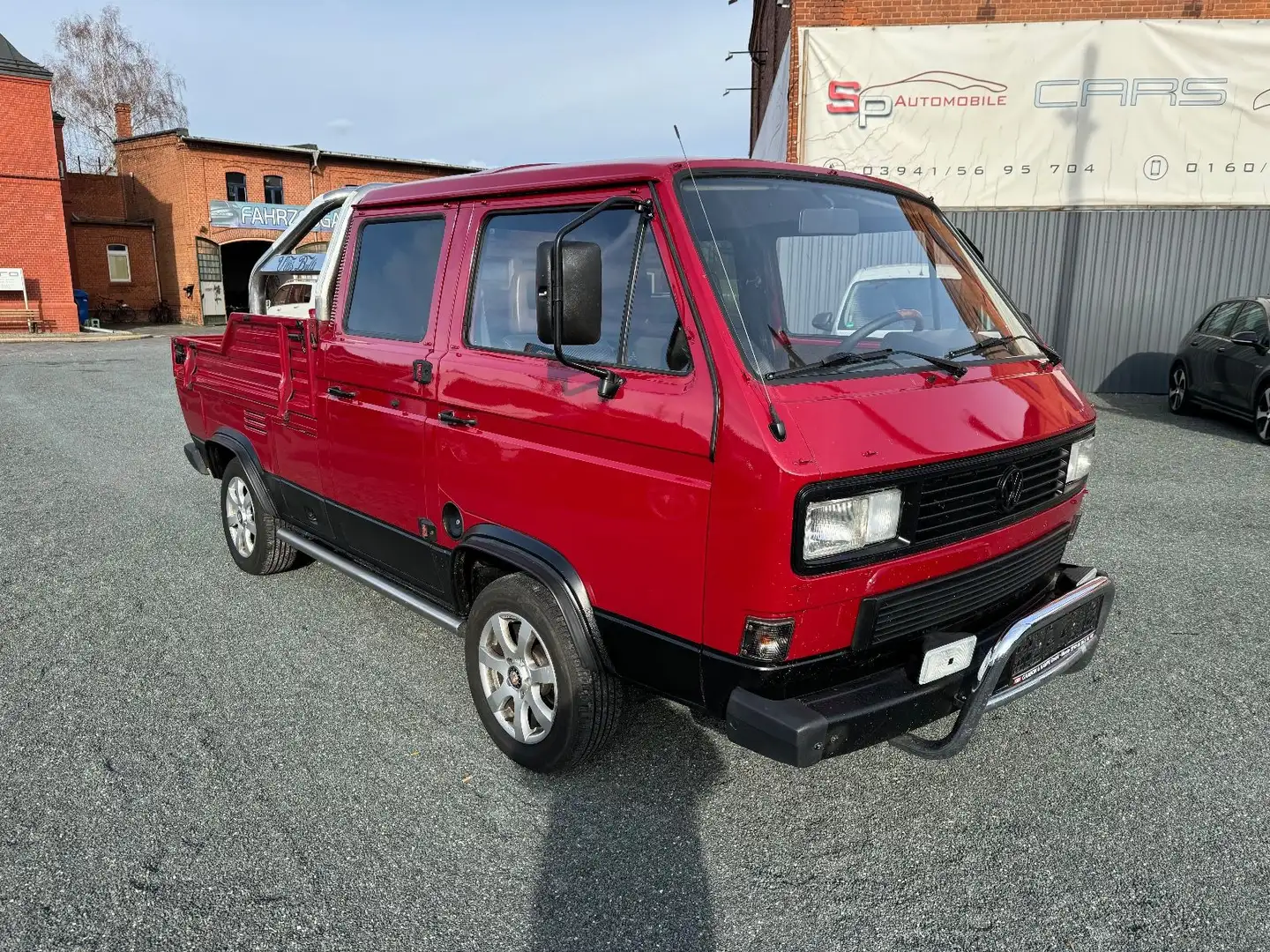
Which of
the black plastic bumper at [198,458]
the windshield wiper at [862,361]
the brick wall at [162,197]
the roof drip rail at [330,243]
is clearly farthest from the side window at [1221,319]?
the brick wall at [162,197]

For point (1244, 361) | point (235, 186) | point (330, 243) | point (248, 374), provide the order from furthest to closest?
point (235, 186) < point (1244, 361) < point (248, 374) < point (330, 243)

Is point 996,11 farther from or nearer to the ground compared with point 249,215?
farther from the ground

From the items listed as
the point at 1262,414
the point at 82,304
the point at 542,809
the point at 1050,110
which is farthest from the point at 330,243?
the point at 82,304

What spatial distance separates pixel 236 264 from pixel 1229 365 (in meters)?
34.9

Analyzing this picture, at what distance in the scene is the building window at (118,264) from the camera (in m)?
33.6

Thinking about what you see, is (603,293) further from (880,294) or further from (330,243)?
(330,243)

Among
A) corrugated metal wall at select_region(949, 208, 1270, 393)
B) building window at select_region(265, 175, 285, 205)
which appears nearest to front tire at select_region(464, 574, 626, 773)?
corrugated metal wall at select_region(949, 208, 1270, 393)

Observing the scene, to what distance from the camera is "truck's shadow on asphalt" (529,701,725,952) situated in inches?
99.3

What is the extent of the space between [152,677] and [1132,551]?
5.76 meters

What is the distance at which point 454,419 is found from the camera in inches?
134

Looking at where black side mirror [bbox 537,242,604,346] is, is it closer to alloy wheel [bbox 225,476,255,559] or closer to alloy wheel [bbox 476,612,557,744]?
alloy wheel [bbox 476,612,557,744]

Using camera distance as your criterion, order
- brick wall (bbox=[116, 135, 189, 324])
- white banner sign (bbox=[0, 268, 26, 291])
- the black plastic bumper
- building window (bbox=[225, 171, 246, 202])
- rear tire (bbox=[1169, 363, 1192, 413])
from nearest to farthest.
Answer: the black plastic bumper
rear tire (bbox=[1169, 363, 1192, 413])
white banner sign (bbox=[0, 268, 26, 291])
brick wall (bbox=[116, 135, 189, 324])
building window (bbox=[225, 171, 246, 202])

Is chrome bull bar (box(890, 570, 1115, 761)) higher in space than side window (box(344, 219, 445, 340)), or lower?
lower

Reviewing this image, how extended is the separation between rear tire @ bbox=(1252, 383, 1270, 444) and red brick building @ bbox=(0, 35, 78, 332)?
31526mm
